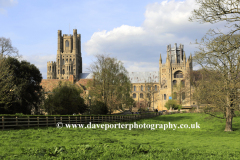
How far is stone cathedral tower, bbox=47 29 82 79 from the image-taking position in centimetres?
15800

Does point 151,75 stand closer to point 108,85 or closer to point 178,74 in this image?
point 178,74

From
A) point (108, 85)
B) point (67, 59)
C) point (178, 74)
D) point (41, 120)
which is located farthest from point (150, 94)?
point (67, 59)

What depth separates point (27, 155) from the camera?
11031 mm

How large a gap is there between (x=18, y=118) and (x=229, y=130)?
2350 cm

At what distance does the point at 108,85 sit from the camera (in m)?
41.9

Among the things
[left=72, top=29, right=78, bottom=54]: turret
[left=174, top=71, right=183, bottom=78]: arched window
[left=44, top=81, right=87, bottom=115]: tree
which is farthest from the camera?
[left=72, top=29, right=78, bottom=54]: turret

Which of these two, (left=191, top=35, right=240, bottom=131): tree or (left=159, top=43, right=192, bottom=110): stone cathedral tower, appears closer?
(left=191, top=35, right=240, bottom=131): tree

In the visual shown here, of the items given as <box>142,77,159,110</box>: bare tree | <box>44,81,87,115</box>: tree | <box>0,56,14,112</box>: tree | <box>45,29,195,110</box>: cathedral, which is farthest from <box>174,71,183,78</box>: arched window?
<box>0,56,14,112</box>: tree

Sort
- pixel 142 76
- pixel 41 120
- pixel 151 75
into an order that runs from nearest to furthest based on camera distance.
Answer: pixel 41 120
pixel 151 75
pixel 142 76

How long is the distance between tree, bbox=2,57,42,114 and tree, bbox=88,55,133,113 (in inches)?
398

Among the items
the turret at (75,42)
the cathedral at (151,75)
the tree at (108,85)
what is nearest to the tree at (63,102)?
the tree at (108,85)

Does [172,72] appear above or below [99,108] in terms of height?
above

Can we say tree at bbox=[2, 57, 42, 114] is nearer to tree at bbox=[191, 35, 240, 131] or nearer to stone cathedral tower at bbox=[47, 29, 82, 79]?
tree at bbox=[191, 35, 240, 131]

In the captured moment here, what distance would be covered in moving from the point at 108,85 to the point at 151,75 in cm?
9431
